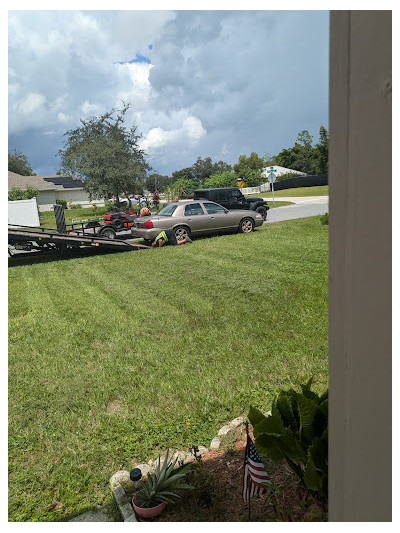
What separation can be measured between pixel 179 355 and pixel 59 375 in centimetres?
140

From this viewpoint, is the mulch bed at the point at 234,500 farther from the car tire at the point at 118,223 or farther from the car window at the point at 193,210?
the car tire at the point at 118,223

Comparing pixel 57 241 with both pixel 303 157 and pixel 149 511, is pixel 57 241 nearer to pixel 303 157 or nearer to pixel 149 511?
pixel 149 511

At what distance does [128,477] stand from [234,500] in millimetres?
815

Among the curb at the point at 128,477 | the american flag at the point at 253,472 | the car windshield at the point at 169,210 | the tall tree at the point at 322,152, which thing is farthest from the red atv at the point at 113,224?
the tall tree at the point at 322,152

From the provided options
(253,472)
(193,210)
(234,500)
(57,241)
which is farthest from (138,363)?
(193,210)

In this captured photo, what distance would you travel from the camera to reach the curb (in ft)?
7.21

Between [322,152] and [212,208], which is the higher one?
[322,152]

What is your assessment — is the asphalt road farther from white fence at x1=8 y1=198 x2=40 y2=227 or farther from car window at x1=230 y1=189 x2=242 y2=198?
white fence at x1=8 y1=198 x2=40 y2=227

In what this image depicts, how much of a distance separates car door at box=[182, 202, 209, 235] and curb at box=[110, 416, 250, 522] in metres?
9.82

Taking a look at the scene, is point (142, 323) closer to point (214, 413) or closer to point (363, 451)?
point (214, 413)

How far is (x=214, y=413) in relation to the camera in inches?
125

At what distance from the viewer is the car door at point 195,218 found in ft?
40.8

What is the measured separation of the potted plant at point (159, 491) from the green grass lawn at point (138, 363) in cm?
33

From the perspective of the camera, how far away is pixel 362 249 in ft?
3.11
